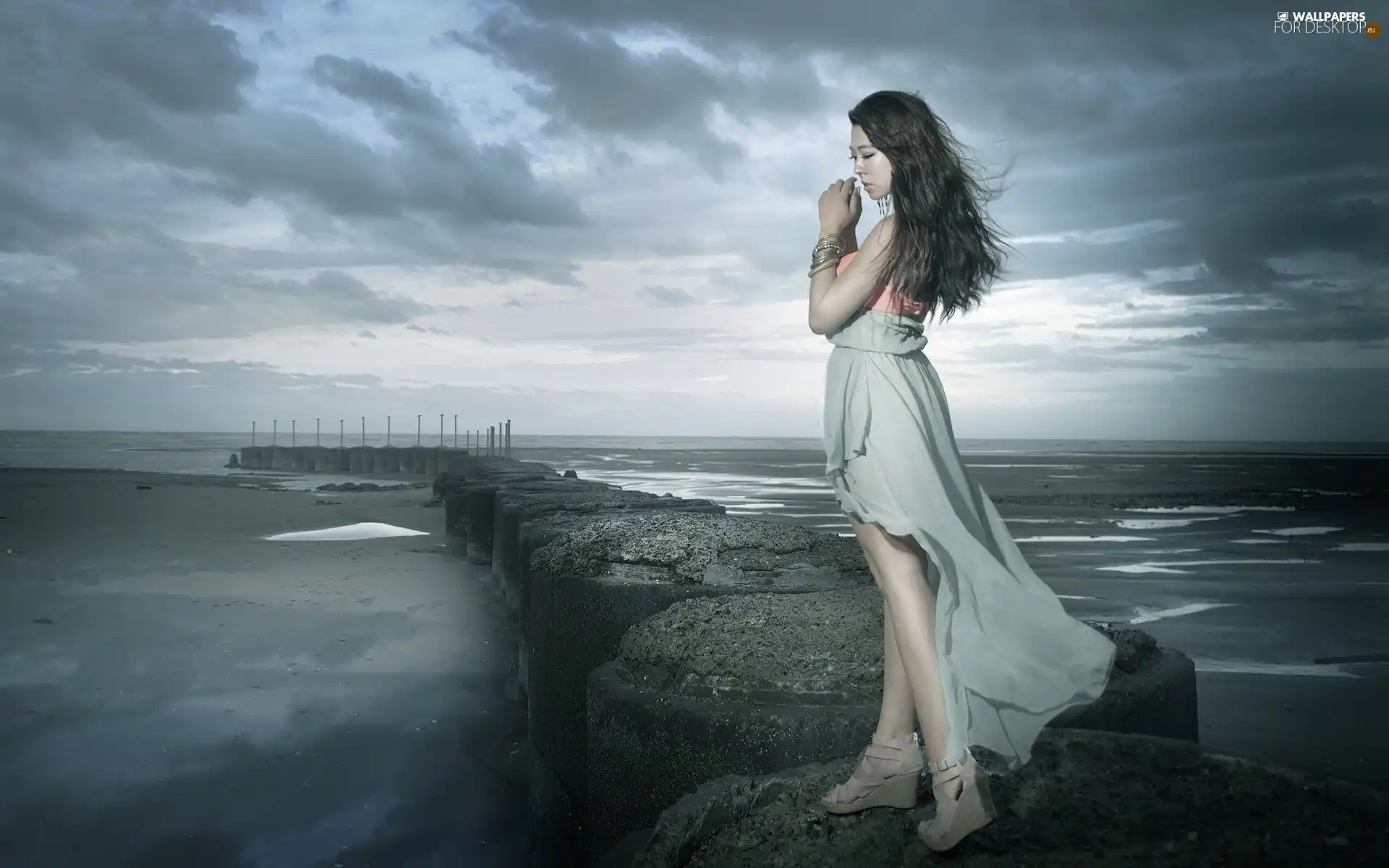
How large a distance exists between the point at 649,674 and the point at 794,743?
0.49m

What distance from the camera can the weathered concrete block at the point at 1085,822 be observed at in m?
2.03

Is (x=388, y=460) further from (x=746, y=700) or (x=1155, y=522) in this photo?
(x=746, y=700)

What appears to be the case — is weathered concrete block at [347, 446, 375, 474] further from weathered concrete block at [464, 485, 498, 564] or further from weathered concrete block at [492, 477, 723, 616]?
weathered concrete block at [492, 477, 723, 616]

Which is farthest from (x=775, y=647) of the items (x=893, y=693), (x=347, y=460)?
(x=347, y=460)

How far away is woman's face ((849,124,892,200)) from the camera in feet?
7.82

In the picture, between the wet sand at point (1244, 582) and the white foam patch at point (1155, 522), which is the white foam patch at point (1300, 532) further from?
the white foam patch at point (1155, 522)

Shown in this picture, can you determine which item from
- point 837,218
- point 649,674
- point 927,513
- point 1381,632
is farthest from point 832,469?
point 1381,632

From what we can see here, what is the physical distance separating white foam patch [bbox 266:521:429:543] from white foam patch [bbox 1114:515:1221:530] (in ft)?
31.3

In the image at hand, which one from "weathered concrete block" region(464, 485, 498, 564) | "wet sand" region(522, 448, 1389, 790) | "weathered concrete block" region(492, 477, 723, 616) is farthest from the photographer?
"weathered concrete block" region(464, 485, 498, 564)

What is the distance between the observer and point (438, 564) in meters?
9.95

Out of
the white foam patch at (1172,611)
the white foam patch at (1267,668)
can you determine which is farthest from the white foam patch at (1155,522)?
the white foam patch at (1267,668)

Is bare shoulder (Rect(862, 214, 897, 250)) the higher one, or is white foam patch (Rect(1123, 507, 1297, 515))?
bare shoulder (Rect(862, 214, 897, 250))

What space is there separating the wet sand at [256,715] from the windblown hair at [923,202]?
2546 millimetres

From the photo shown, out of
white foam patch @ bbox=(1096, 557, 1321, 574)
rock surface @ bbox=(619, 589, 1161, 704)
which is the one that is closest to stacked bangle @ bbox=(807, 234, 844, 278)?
rock surface @ bbox=(619, 589, 1161, 704)
